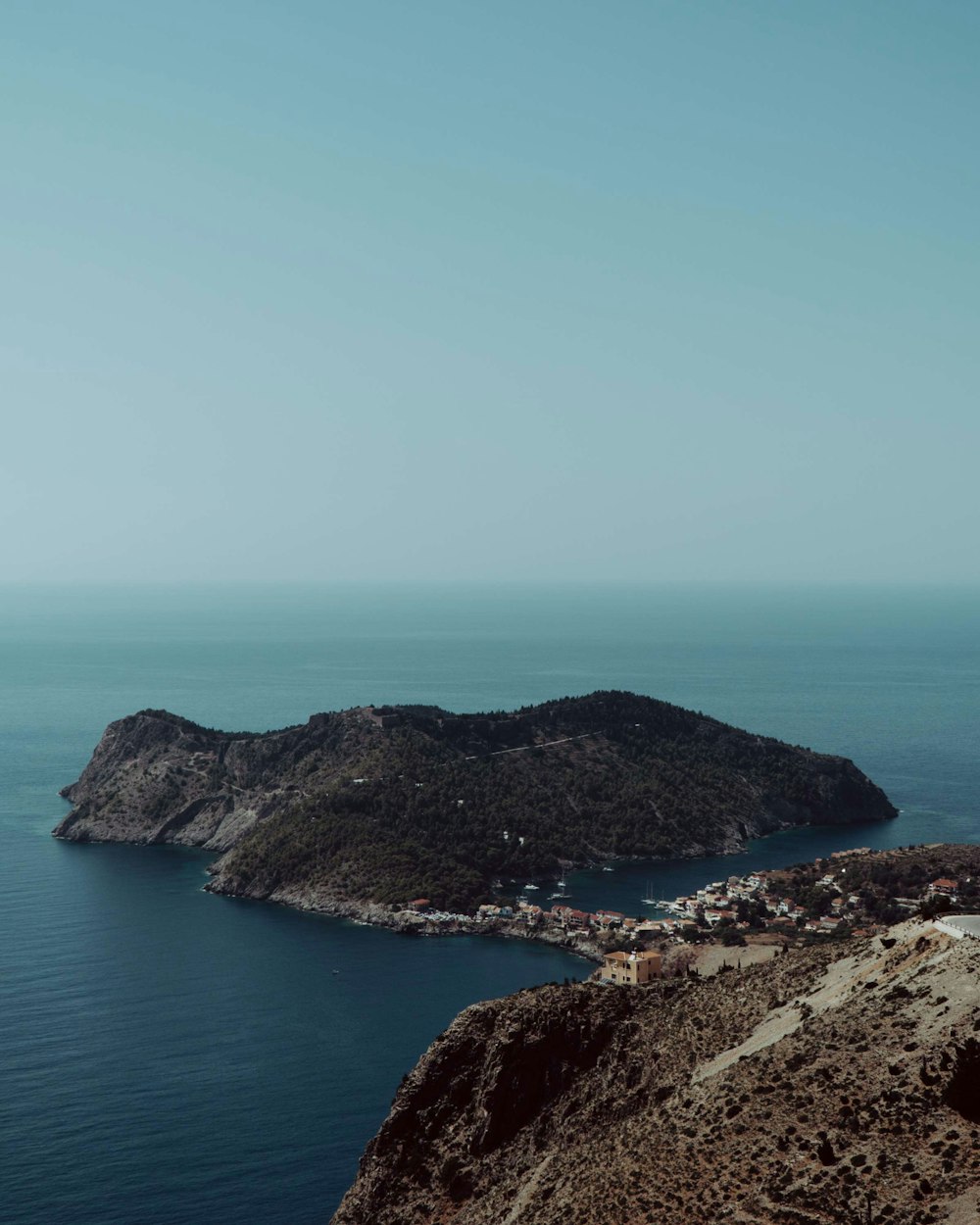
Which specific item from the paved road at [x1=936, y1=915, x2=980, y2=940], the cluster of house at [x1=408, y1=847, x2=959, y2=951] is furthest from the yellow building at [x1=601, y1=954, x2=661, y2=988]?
the paved road at [x1=936, y1=915, x2=980, y2=940]

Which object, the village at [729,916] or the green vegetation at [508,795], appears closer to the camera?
the village at [729,916]

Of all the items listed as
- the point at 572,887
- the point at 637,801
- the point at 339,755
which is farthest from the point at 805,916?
the point at 339,755

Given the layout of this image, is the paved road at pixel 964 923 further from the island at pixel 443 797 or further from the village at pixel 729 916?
the island at pixel 443 797

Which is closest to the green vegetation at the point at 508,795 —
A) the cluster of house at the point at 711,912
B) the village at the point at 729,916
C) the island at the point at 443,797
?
the island at the point at 443,797

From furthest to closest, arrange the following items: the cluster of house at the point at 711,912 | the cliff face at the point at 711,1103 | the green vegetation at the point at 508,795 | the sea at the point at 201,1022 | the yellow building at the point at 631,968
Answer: the green vegetation at the point at 508,795, the cluster of house at the point at 711,912, the yellow building at the point at 631,968, the sea at the point at 201,1022, the cliff face at the point at 711,1103

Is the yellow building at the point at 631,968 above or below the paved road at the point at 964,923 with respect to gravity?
below

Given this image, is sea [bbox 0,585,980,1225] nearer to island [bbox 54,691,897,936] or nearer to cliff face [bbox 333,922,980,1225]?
island [bbox 54,691,897,936]
